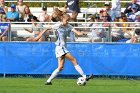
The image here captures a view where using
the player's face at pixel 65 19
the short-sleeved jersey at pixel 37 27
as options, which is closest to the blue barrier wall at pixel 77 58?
the short-sleeved jersey at pixel 37 27

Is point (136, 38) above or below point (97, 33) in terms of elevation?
below

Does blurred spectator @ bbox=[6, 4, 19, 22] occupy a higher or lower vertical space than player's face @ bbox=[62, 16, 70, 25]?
lower

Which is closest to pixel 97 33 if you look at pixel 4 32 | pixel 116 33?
pixel 116 33

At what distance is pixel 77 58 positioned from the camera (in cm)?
2086

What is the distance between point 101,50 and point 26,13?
5.10 m

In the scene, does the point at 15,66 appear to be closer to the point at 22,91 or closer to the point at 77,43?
the point at 77,43

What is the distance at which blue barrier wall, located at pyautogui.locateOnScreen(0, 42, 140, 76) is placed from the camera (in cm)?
2061

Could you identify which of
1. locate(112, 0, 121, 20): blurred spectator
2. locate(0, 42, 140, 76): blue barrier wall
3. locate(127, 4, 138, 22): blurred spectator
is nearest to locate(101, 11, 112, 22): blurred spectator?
locate(127, 4, 138, 22): blurred spectator

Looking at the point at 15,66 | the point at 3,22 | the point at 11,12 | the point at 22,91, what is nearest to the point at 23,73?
the point at 15,66

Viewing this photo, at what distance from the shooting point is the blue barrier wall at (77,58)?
20.6m

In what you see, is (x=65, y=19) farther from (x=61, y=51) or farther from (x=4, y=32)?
(x=4, y=32)

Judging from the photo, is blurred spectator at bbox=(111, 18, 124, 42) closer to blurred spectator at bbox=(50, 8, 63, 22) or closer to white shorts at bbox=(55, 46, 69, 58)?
blurred spectator at bbox=(50, 8, 63, 22)

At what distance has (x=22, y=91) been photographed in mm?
14898

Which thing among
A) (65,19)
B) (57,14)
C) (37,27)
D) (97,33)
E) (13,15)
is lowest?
(97,33)
